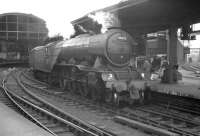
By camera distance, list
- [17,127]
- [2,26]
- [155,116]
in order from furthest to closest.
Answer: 1. [2,26]
2. [155,116]
3. [17,127]

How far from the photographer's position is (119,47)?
11555 millimetres

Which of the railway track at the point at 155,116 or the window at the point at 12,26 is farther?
the window at the point at 12,26

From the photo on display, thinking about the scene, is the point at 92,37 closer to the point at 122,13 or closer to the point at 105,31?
the point at 105,31

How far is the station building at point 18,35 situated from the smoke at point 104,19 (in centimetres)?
2733

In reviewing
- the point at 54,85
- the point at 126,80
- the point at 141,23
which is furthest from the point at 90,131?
the point at 54,85

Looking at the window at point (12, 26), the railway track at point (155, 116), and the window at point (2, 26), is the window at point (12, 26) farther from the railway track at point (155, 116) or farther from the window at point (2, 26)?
the railway track at point (155, 116)

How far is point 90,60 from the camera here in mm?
12398

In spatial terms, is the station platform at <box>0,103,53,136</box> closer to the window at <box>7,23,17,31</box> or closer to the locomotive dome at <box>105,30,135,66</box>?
the locomotive dome at <box>105,30,135,66</box>

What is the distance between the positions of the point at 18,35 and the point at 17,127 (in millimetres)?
35415

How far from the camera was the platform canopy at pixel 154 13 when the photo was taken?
10.7m

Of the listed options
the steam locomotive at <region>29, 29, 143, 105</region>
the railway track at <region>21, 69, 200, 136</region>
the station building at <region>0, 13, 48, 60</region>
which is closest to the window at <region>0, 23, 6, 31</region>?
the station building at <region>0, 13, 48, 60</region>

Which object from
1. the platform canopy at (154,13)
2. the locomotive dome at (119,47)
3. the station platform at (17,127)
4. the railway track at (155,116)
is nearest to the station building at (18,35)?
the platform canopy at (154,13)

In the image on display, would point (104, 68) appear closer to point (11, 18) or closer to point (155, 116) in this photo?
point (155, 116)

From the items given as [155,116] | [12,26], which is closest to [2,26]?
[12,26]
